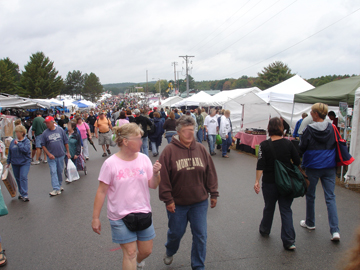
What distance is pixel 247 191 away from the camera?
233 inches

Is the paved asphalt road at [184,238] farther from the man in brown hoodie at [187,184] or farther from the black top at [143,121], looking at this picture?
the black top at [143,121]

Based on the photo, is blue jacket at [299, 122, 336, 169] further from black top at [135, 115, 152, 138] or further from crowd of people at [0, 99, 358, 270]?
black top at [135, 115, 152, 138]

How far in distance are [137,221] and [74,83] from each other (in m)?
105

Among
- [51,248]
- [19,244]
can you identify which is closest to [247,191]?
[51,248]

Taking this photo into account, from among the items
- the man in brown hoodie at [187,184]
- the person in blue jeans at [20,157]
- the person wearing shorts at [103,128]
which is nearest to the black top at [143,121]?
the person wearing shorts at [103,128]

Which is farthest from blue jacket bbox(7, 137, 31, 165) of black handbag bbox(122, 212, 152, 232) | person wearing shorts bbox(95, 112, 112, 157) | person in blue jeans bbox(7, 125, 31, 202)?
person wearing shorts bbox(95, 112, 112, 157)

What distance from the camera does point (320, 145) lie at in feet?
12.0

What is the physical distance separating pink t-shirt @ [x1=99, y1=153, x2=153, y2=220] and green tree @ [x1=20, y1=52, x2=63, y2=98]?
55.1m

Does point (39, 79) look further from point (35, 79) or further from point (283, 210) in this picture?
point (283, 210)

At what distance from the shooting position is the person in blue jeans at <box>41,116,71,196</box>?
5754mm

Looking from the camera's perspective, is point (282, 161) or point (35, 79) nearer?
point (282, 161)

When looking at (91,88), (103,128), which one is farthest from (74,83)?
(103,128)

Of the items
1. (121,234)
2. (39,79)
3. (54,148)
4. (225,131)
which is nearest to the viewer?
(121,234)

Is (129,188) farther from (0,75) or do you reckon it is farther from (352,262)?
(0,75)
